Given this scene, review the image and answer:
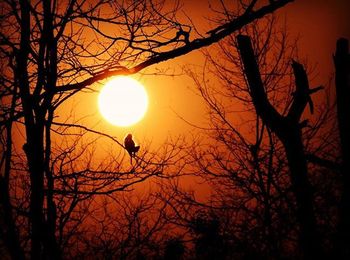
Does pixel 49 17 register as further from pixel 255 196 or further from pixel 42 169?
pixel 255 196

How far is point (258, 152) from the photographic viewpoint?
838 cm

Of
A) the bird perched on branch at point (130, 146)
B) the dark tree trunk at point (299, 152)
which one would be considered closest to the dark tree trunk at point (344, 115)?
the dark tree trunk at point (299, 152)

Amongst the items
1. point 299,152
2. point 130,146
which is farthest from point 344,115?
point 130,146

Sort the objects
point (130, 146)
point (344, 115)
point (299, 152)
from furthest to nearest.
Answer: point (130, 146) < point (299, 152) < point (344, 115)

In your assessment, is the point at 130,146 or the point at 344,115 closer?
the point at 344,115

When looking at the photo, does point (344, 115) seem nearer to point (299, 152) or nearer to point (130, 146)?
point (299, 152)

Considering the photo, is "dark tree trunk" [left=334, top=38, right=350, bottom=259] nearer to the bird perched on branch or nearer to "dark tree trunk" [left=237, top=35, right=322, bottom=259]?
"dark tree trunk" [left=237, top=35, right=322, bottom=259]

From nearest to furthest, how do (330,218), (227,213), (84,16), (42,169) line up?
1. (42,169)
2. (84,16)
3. (330,218)
4. (227,213)

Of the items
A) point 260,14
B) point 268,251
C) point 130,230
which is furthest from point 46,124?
point 130,230

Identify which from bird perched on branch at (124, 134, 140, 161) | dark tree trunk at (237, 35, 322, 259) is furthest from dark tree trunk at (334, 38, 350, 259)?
bird perched on branch at (124, 134, 140, 161)

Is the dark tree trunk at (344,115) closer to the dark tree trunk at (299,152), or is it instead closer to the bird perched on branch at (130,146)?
the dark tree trunk at (299,152)

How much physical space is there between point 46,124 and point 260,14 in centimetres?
298

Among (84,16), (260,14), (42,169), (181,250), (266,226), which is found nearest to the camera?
(260,14)

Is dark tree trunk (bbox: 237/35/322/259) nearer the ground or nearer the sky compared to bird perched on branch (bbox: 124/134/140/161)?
nearer the ground
